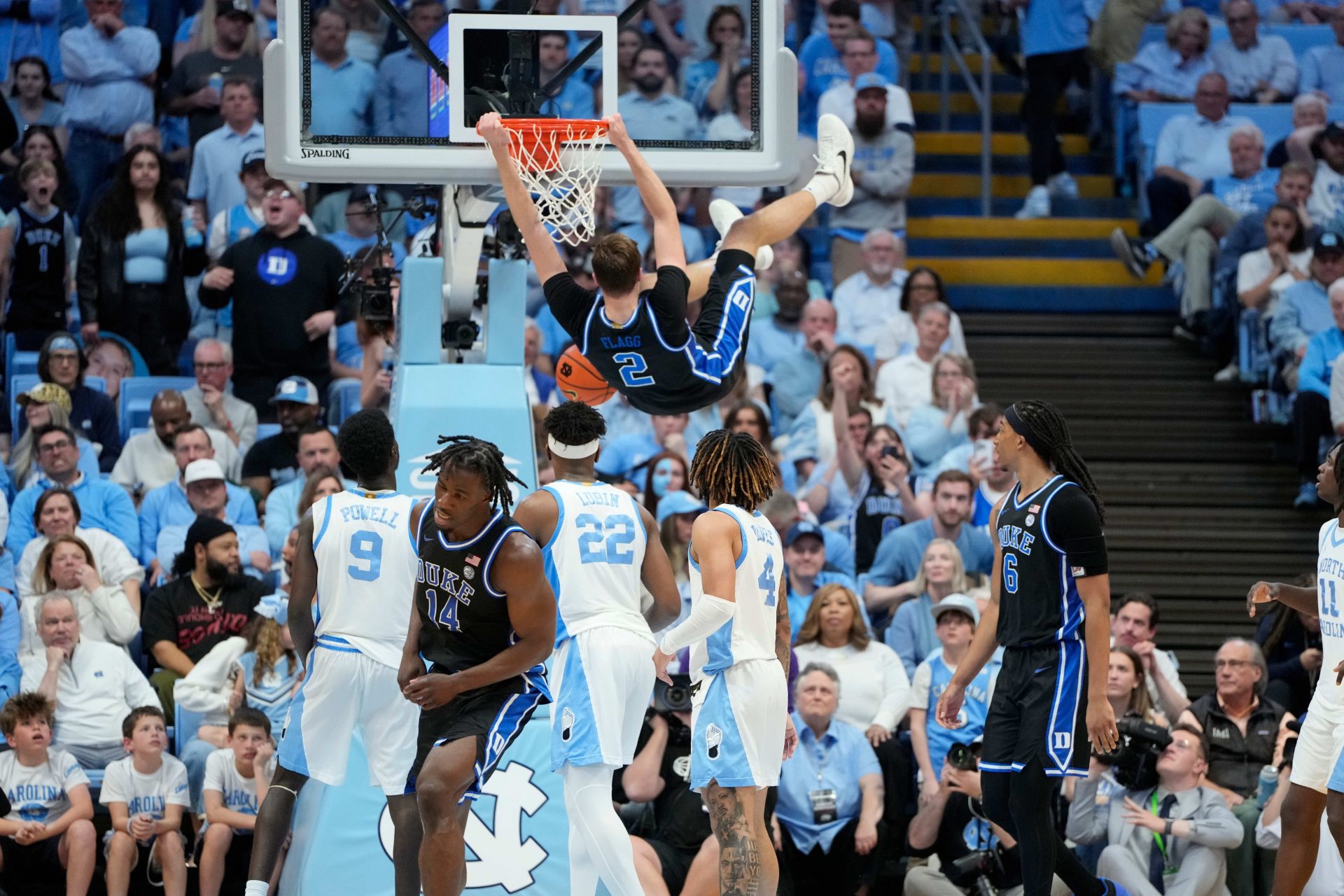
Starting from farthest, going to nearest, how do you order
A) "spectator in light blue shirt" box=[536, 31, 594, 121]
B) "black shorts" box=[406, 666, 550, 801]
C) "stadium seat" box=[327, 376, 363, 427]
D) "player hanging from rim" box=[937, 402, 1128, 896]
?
1. "stadium seat" box=[327, 376, 363, 427]
2. "spectator in light blue shirt" box=[536, 31, 594, 121]
3. "player hanging from rim" box=[937, 402, 1128, 896]
4. "black shorts" box=[406, 666, 550, 801]

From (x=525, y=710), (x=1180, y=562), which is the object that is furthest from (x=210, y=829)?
(x=1180, y=562)

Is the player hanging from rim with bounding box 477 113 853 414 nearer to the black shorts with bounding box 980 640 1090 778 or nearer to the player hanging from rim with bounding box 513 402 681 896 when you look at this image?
the player hanging from rim with bounding box 513 402 681 896

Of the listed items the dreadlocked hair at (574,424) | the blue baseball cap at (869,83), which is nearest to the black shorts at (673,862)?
the dreadlocked hair at (574,424)

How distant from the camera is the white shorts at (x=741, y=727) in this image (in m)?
7.23

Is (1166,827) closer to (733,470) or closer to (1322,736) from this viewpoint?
(1322,736)

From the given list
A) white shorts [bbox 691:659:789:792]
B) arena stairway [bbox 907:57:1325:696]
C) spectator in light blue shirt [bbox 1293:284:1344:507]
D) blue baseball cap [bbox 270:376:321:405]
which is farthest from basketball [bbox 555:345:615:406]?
spectator in light blue shirt [bbox 1293:284:1344:507]

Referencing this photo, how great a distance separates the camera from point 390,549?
7719 millimetres

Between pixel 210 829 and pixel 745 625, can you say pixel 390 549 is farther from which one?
pixel 210 829

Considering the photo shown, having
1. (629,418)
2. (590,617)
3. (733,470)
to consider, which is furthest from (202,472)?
(733,470)

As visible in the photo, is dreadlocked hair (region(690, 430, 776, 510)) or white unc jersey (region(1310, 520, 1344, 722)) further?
dreadlocked hair (region(690, 430, 776, 510))

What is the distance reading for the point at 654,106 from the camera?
1354 centimetres

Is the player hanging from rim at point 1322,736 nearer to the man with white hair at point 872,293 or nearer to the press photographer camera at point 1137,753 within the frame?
the press photographer camera at point 1137,753

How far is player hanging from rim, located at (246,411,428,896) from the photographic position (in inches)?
303

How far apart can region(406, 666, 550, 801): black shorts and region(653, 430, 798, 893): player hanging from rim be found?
1.97 feet
